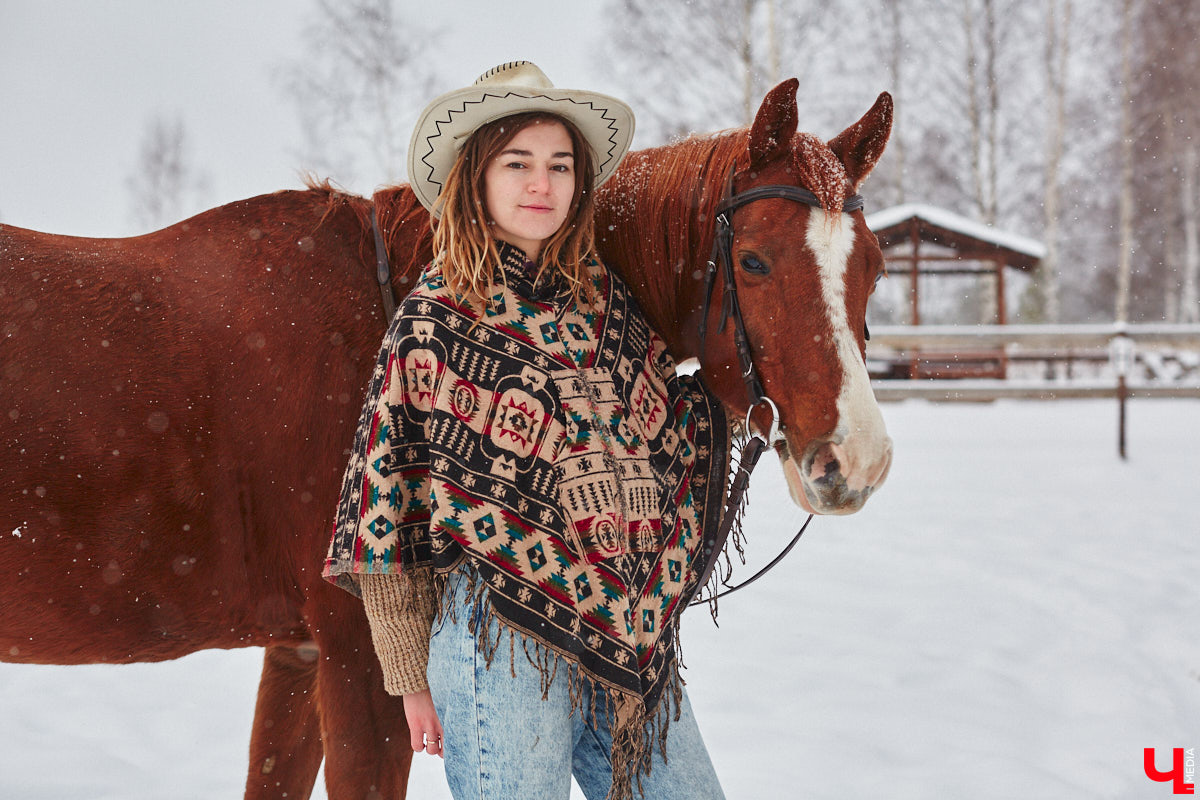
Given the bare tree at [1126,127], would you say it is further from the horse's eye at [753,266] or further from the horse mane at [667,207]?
the horse's eye at [753,266]

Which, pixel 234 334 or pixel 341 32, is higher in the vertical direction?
pixel 341 32

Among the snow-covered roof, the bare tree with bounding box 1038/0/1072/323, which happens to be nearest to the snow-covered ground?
the snow-covered roof

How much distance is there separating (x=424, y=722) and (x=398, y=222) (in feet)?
3.68

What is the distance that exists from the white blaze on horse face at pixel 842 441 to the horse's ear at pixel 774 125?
239 millimetres

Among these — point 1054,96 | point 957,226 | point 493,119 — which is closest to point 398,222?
point 493,119

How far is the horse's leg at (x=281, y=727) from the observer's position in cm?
225

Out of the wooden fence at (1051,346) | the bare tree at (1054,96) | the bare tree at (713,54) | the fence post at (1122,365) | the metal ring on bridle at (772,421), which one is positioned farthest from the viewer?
the bare tree at (1054,96)

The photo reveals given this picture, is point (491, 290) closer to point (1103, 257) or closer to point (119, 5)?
point (119, 5)

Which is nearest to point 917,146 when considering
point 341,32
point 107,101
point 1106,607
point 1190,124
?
point 1190,124

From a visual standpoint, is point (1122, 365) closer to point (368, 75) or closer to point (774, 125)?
point (774, 125)

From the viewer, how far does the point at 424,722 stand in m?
1.43

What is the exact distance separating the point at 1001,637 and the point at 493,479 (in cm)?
378

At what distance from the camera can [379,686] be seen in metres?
1.81

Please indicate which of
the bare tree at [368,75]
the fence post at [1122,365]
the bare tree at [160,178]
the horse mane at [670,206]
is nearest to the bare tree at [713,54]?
the bare tree at [368,75]
